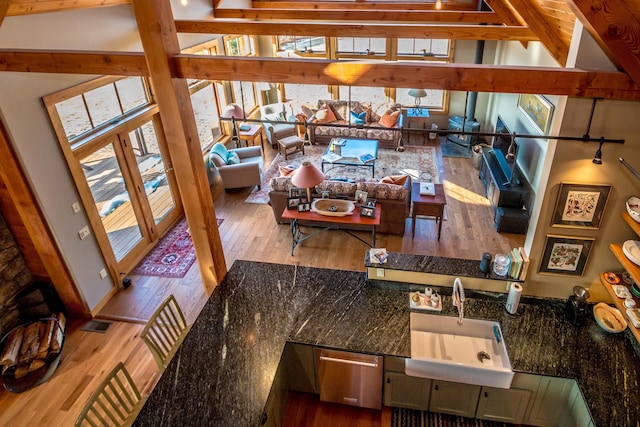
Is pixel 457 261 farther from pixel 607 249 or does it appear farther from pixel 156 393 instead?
pixel 156 393

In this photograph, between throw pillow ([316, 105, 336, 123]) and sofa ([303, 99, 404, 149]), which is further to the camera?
throw pillow ([316, 105, 336, 123])

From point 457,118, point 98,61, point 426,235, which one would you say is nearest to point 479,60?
point 457,118

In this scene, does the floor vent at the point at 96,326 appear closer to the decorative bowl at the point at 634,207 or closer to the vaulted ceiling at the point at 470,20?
the vaulted ceiling at the point at 470,20

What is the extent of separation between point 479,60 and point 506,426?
8.51m

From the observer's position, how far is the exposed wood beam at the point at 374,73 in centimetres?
285

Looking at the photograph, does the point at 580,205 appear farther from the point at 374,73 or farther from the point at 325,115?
the point at 325,115

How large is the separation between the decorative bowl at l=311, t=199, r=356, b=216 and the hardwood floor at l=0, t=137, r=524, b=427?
686mm

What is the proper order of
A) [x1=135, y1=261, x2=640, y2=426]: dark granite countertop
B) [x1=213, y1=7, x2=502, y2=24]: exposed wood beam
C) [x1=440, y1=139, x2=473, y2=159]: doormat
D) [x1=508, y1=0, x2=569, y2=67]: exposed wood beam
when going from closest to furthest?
[x1=135, y1=261, x2=640, y2=426]: dark granite countertop, [x1=508, y1=0, x2=569, y2=67]: exposed wood beam, [x1=213, y1=7, x2=502, y2=24]: exposed wood beam, [x1=440, y1=139, x2=473, y2=159]: doormat

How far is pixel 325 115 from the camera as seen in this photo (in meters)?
10.2

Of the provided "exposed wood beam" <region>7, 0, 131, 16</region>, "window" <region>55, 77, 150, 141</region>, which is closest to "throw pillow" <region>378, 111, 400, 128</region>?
"window" <region>55, 77, 150, 141</region>

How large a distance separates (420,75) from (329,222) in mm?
3367

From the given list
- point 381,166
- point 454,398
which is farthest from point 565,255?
point 381,166

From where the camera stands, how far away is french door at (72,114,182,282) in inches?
204

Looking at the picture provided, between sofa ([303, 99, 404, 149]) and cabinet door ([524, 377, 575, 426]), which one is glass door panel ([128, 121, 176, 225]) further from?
cabinet door ([524, 377, 575, 426])
